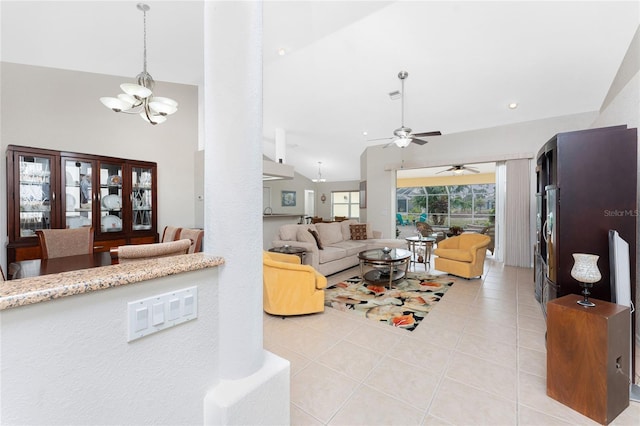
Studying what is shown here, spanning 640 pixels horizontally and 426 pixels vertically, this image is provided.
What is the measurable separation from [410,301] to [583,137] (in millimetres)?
2416

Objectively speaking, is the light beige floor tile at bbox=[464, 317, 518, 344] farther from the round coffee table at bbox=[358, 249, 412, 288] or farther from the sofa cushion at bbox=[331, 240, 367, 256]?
the sofa cushion at bbox=[331, 240, 367, 256]

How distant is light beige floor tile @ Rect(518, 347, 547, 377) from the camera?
2.09 meters

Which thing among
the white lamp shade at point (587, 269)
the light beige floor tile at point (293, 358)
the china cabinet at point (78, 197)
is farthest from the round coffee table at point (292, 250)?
the white lamp shade at point (587, 269)

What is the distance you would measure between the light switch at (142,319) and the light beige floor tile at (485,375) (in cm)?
212

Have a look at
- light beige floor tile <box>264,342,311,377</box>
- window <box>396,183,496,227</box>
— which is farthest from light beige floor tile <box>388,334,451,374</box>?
window <box>396,183,496,227</box>

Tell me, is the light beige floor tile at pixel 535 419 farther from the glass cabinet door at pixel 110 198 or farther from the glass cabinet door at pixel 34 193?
the glass cabinet door at pixel 34 193

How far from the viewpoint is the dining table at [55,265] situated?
6.25 ft

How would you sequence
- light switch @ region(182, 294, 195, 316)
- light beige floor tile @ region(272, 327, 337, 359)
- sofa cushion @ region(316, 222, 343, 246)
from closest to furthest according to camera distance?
light switch @ region(182, 294, 195, 316), light beige floor tile @ region(272, 327, 337, 359), sofa cushion @ region(316, 222, 343, 246)

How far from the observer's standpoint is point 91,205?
12.9 feet

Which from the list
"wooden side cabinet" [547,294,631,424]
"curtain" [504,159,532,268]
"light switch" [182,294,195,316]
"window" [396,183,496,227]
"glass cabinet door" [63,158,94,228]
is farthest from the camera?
"window" [396,183,496,227]

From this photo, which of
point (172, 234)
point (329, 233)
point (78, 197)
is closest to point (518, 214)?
point (329, 233)

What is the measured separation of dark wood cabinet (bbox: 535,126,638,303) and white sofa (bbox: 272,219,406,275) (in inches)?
118

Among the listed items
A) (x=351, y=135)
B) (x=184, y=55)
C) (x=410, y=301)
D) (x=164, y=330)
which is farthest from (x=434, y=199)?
(x=164, y=330)

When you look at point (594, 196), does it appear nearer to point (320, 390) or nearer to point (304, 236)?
point (320, 390)
